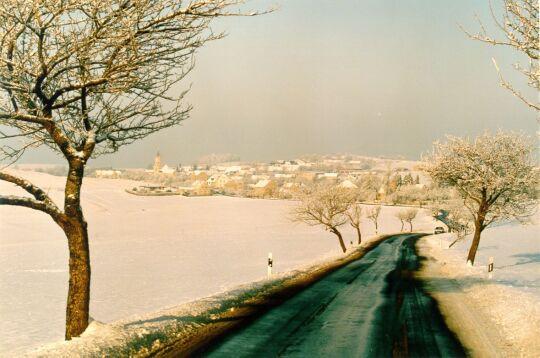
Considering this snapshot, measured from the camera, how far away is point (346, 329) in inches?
374

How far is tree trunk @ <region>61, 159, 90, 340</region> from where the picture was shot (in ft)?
27.3

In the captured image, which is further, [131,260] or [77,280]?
[131,260]

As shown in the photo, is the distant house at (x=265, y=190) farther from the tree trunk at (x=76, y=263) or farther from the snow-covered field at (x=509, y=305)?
the tree trunk at (x=76, y=263)

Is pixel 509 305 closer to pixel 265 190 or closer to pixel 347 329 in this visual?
pixel 347 329

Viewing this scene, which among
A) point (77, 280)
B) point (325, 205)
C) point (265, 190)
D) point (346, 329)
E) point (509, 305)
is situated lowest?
point (509, 305)

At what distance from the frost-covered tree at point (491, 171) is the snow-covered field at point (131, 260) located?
40.8 ft

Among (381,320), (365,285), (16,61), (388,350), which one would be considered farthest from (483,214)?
(16,61)

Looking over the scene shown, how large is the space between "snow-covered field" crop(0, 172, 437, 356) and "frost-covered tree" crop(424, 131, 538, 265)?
40.8ft

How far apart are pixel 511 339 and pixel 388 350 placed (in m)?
3.06

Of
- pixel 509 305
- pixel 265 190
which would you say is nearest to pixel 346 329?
pixel 509 305

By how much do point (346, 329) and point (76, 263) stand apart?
567cm

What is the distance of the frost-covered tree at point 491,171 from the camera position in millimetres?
24625

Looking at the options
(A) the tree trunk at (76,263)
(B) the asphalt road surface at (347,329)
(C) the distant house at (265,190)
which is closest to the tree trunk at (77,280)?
(A) the tree trunk at (76,263)

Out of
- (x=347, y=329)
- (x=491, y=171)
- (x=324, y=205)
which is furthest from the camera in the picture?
(x=324, y=205)
